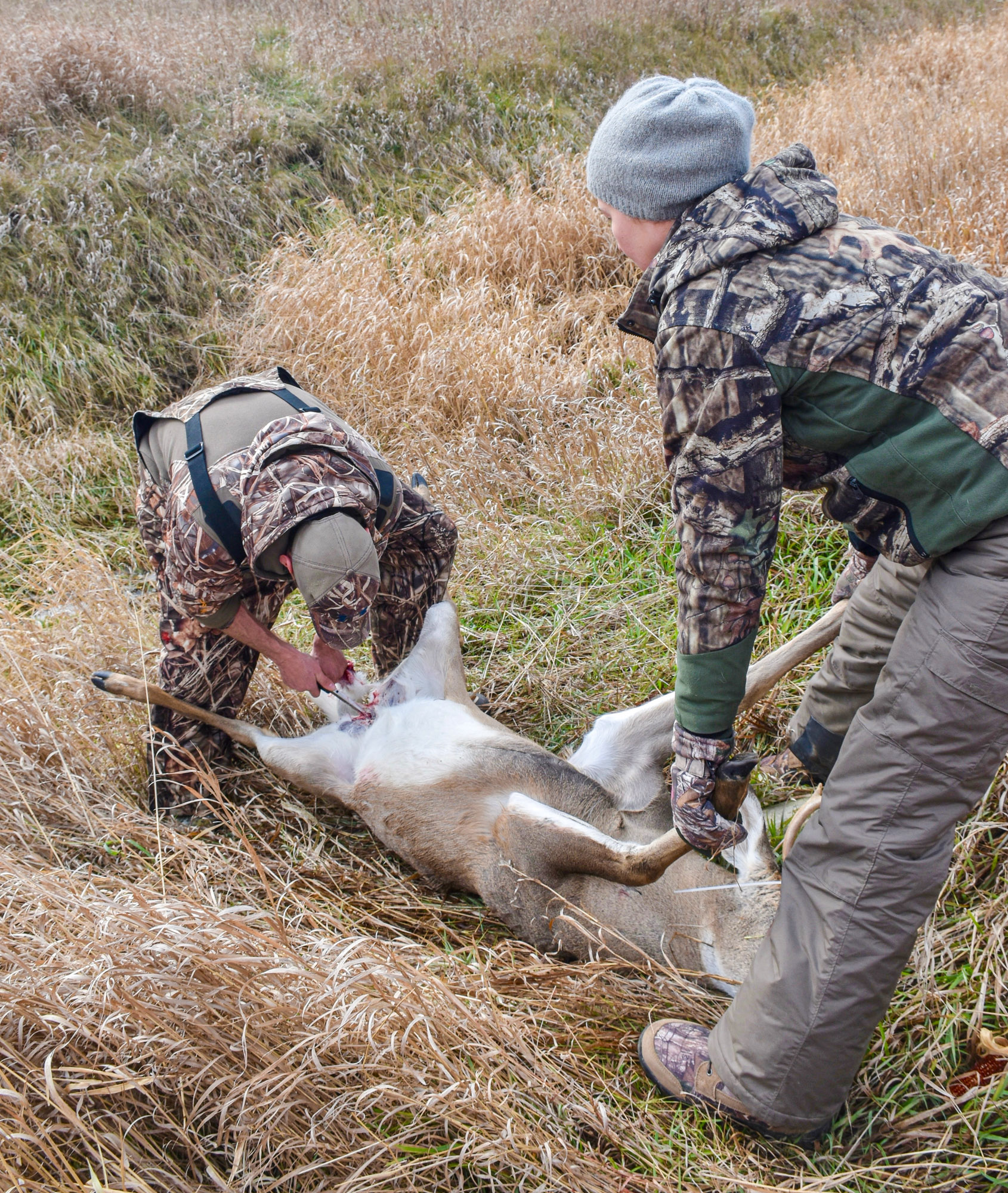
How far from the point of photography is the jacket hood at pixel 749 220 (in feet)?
5.82

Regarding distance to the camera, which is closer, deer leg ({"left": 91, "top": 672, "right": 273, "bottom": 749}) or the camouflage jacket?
the camouflage jacket

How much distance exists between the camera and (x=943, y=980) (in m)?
2.42

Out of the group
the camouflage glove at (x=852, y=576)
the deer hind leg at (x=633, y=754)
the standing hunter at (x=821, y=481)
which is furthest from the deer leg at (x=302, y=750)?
the camouflage glove at (x=852, y=576)

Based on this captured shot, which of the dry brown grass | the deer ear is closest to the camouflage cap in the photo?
the deer ear

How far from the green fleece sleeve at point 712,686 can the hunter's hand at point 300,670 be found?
4.75 feet

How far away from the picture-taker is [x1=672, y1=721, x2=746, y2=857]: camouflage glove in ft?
6.95

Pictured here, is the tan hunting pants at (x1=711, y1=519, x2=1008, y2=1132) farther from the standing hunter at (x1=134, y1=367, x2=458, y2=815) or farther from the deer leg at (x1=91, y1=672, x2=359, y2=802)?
the deer leg at (x1=91, y1=672, x2=359, y2=802)

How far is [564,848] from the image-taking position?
9.49ft

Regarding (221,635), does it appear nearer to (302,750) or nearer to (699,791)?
(302,750)

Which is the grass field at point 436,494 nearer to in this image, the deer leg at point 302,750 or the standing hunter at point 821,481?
the deer leg at point 302,750

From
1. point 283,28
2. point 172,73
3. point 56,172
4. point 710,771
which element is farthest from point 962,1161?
point 283,28

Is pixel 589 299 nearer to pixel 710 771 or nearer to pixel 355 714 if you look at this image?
pixel 355 714

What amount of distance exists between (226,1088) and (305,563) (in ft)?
4.28

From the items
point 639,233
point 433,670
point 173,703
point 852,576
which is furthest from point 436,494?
point 639,233
